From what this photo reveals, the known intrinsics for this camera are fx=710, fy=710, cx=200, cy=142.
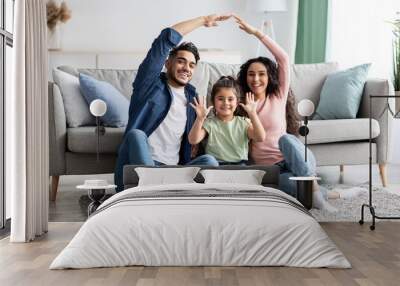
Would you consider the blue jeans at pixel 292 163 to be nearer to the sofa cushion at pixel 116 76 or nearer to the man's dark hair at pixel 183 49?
the man's dark hair at pixel 183 49

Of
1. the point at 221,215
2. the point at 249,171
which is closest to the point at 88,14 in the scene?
the point at 249,171

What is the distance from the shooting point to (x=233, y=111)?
5574 millimetres

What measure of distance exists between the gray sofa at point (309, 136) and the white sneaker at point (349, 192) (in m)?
0.24

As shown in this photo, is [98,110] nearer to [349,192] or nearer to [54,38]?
[349,192]

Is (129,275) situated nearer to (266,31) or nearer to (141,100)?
(141,100)

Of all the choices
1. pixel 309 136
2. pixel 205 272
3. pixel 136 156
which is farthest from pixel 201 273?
pixel 309 136

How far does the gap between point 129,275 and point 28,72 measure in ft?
5.23

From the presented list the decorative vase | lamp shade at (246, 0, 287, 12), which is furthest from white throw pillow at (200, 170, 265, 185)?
the decorative vase

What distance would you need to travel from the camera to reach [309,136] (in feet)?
18.9

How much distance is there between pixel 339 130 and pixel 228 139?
98 cm

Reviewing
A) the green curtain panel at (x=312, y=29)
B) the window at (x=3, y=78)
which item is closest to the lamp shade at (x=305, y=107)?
the window at (x=3, y=78)

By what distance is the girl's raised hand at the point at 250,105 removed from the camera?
558 centimetres

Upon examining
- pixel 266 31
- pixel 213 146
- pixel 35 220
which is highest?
pixel 266 31

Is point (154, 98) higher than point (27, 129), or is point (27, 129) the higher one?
point (154, 98)
